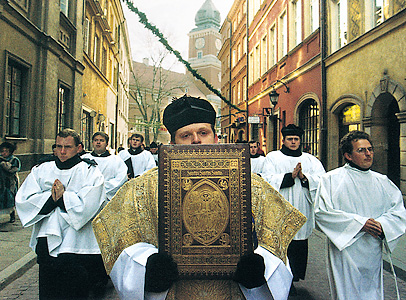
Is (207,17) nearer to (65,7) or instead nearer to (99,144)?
(65,7)

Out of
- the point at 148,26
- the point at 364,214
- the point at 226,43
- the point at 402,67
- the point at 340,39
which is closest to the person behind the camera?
the point at 364,214

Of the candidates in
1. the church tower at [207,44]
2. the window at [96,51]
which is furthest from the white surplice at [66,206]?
the church tower at [207,44]

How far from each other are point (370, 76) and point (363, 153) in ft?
23.4

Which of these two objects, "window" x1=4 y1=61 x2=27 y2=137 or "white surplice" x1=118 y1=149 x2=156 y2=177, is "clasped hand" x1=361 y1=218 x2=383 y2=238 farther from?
"window" x1=4 y1=61 x2=27 y2=137

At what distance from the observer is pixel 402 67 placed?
786cm

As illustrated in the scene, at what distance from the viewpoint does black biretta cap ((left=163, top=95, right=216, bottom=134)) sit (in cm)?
208

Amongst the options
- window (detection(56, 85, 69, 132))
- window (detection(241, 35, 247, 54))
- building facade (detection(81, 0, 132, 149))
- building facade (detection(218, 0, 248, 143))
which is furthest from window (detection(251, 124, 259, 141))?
window (detection(56, 85, 69, 132))

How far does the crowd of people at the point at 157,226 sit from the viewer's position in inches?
65.1

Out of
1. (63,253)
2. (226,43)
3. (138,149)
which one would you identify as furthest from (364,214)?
(226,43)

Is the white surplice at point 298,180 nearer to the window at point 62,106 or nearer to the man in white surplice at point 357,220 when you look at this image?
the man in white surplice at point 357,220

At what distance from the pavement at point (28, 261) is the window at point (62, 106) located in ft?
23.1

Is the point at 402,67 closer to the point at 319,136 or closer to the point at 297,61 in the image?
the point at 319,136

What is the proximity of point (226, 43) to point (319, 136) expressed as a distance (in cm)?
2465

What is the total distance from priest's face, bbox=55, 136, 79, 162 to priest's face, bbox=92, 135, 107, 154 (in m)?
2.06
